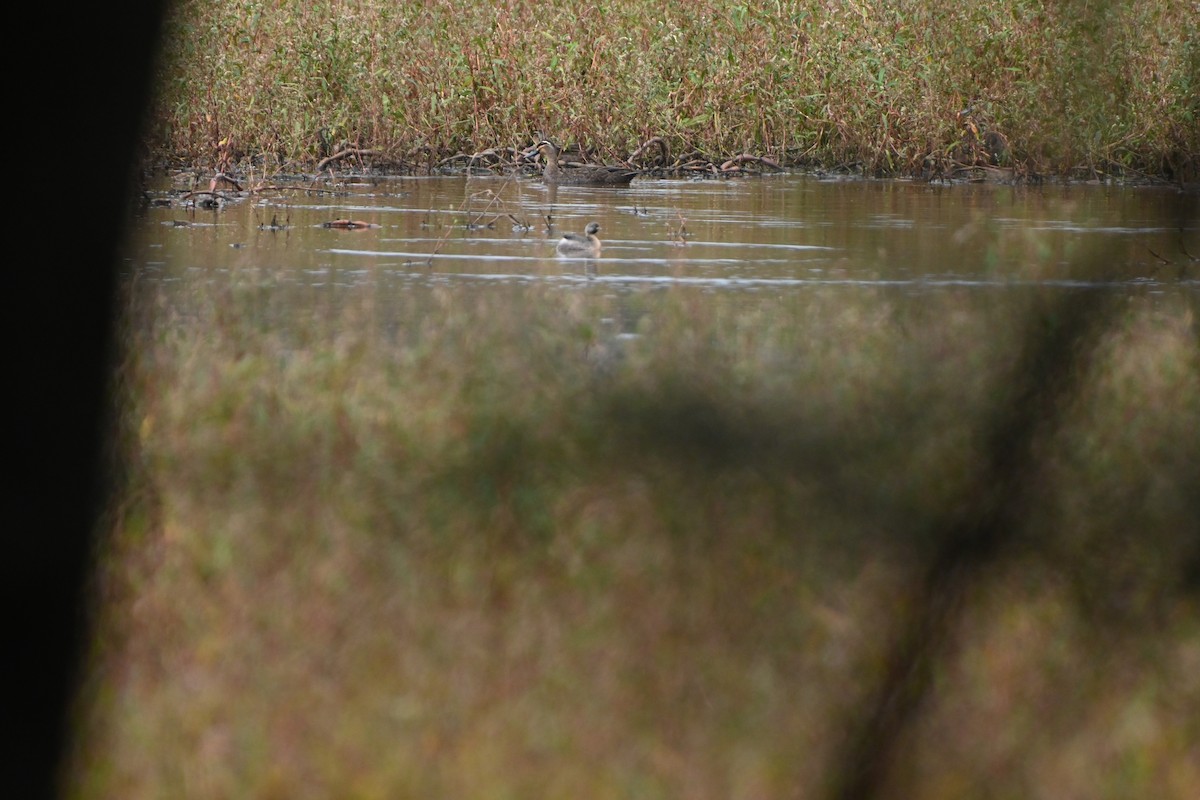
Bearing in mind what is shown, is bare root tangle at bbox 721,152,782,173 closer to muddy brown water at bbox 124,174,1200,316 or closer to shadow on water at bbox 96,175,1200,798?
muddy brown water at bbox 124,174,1200,316

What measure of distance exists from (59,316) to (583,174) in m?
11.6

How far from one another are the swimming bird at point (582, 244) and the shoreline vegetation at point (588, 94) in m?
4.44

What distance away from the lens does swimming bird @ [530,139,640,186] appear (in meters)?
13.0

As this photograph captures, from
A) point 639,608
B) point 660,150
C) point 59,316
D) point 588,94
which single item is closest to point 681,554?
point 639,608

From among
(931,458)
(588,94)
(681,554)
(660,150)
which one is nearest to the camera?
(931,458)

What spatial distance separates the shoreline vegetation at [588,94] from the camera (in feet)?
43.9

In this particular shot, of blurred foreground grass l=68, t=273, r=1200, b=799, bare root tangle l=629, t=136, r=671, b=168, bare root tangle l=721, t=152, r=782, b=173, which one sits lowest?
blurred foreground grass l=68, t=273, r=1200, b=799

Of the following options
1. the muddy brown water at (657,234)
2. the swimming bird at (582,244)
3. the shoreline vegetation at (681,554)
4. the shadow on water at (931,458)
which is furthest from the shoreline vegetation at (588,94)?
the shoreline vegetation at (681,554)

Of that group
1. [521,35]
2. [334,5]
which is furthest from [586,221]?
[334,5]

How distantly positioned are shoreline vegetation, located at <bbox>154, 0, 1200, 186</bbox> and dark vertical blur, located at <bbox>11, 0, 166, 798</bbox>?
36.5ft

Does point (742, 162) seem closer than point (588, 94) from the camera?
No

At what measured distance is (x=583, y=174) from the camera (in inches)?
519

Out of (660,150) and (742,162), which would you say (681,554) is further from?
(742,162)

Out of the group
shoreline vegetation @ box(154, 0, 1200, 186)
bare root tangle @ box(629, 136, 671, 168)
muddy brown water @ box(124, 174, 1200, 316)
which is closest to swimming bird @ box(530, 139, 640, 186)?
muddy brown water @ box(124, 174, 1200, 316)
